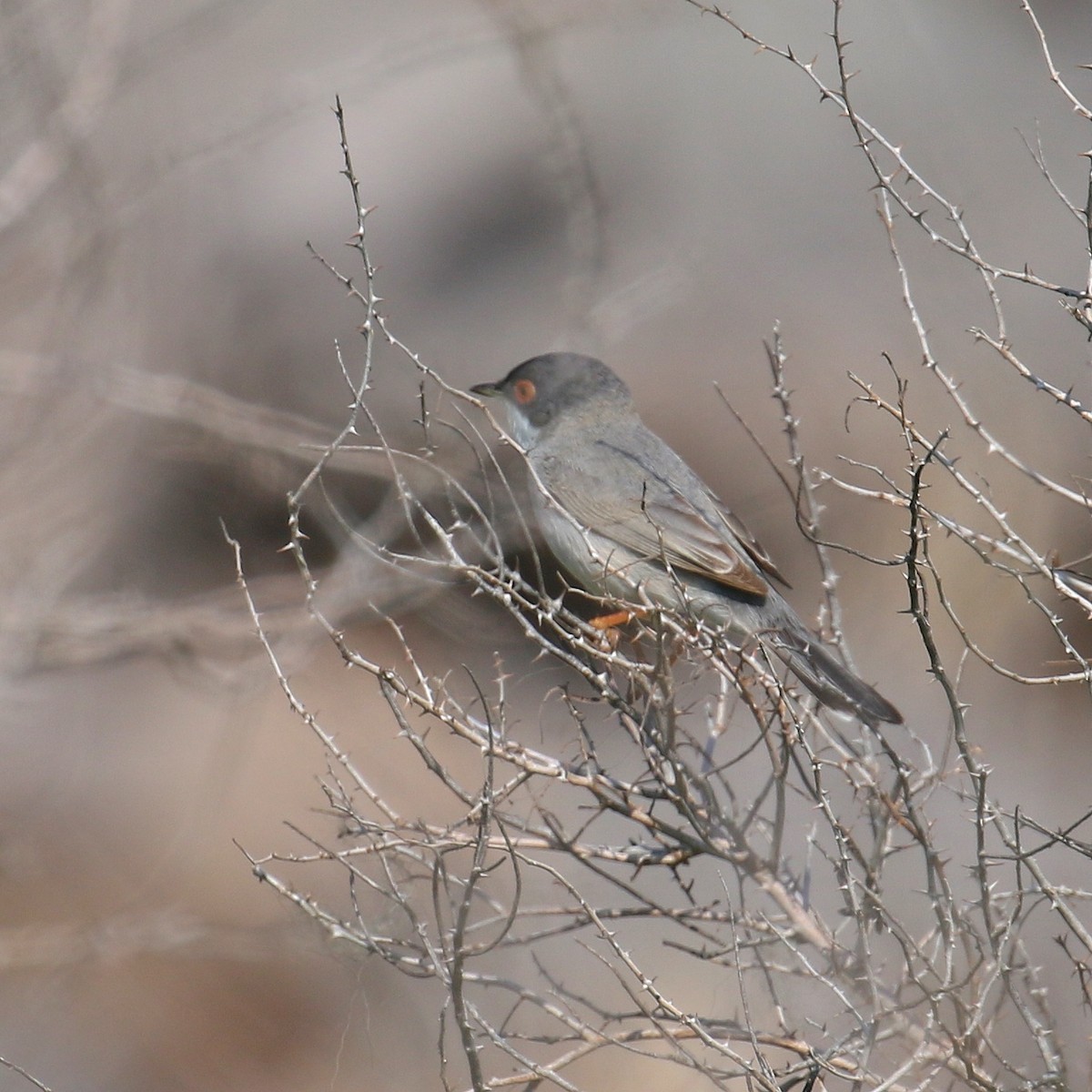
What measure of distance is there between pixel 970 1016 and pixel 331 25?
365 inches

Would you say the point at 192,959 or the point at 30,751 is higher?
the point at 30,751

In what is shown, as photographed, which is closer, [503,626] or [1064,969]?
[1064,969]

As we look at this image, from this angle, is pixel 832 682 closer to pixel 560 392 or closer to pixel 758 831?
pixel 758 831

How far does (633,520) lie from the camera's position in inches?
215

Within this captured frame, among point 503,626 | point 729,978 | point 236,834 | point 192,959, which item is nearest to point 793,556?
point 503,626

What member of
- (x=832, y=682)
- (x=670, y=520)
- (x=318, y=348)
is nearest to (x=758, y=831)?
(x=832, y=682)

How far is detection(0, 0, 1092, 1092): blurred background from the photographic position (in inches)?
317

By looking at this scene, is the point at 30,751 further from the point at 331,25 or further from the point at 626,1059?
the point at 331,25

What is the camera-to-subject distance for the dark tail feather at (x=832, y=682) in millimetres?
4289

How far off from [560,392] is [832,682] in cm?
217

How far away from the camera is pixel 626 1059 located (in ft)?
25.7

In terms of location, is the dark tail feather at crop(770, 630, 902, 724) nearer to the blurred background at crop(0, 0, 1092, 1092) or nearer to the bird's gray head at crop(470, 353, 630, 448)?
the bird's gray head at crop(470, 353, 630, 448)

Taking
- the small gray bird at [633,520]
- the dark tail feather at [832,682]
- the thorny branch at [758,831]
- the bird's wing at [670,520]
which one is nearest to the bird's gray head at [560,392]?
the small gray bird at [633,520]

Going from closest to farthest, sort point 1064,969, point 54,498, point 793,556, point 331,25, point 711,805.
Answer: point 711,805
point 1064,969
point 54,498
point 793,556
point 331,25
